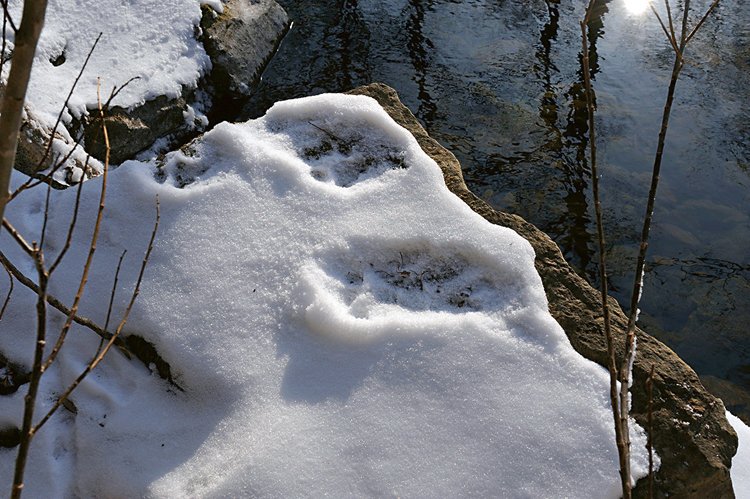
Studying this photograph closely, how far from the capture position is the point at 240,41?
20.8 ft

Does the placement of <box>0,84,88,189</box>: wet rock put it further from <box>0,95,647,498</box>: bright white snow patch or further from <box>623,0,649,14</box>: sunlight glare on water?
<box>623,0,649,14</box>: sunlight glare on water

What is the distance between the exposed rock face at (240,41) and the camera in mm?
6090

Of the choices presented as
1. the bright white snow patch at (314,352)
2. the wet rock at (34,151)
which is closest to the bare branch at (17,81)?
the bright white snow patch at (314,352)

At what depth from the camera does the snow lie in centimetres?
517

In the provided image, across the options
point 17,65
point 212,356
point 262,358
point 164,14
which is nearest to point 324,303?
point 262,358

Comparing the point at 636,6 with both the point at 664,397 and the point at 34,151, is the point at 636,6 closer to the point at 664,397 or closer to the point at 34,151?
the point at 664,397

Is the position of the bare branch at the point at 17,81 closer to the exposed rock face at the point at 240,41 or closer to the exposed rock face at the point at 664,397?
the exposed rock face at the point at 664,397

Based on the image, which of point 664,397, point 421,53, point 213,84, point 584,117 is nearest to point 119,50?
point 213,84

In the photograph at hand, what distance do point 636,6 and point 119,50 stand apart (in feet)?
21.9

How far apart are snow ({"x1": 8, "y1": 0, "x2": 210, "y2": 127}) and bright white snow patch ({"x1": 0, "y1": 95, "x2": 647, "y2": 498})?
7.41 ft

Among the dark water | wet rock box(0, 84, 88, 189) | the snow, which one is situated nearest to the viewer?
wet rock box(0, 84, 88, 189)

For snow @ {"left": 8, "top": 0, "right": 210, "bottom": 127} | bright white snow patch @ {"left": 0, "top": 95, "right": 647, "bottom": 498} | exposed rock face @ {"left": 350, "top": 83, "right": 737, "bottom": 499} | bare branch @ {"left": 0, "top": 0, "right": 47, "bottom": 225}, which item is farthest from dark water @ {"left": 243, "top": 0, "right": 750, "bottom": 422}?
bare branch @ {"left": 0, "top": 0, "right": 47, "bottom": 225}

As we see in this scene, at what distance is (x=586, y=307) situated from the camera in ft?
9.89

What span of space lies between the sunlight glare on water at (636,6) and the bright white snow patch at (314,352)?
643 centimetres
